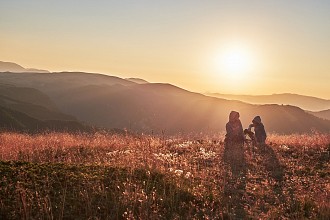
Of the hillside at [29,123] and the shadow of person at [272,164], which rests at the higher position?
the shadow of person at [272,164]

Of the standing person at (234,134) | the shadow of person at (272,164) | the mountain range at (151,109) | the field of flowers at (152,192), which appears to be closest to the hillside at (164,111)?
the mountain range at (151,109)

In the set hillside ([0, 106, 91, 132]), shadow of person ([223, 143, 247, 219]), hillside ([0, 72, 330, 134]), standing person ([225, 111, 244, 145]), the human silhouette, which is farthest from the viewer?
hillside ([0, 72, 330, 134])

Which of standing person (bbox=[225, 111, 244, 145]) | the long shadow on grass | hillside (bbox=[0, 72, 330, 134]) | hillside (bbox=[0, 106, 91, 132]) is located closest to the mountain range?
hillside (bbox=[0, 72, 330, 134])

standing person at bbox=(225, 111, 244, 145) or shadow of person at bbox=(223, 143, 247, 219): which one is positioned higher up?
standing person at bbox=(225, 111, 244, 145)

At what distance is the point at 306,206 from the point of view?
7.12 m

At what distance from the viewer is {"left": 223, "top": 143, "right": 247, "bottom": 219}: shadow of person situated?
677cm

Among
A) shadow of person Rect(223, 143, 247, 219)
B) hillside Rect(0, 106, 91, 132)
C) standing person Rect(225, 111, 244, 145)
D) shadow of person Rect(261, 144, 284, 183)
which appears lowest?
hillside Rect(0, 106, 91, 132)

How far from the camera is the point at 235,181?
897 cm

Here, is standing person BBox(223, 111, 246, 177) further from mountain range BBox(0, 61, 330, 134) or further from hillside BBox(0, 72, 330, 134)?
hillside BBox(0, 72, 330, 134)

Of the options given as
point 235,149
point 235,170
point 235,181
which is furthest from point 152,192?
point 235,149

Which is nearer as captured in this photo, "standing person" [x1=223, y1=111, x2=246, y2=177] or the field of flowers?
the field of flowers

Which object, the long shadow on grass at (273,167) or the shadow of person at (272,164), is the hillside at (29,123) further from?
the shadow of person at (272,164)

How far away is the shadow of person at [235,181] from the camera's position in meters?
6.77

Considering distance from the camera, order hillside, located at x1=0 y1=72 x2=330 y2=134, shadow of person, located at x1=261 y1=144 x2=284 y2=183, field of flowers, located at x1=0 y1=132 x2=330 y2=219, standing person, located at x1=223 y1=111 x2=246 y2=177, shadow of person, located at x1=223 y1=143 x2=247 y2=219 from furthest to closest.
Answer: hillside, located at x1=0 y1=72 x2=330 y2=134, standing person, located at x1=223 y1=111 x2=246 y2=177, shadow of person, located at x1=261 y1=144 x2=284 y2=183, shadow of person, located at x1=223 y1=143 x2=247 y2=219, field of flowers, located at x1=0 y1=132 x2=330 y2=219
